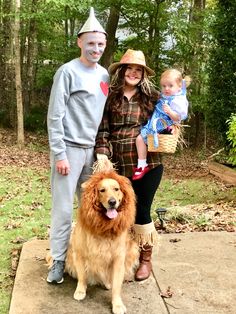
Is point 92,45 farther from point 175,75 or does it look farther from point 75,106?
point 175,75

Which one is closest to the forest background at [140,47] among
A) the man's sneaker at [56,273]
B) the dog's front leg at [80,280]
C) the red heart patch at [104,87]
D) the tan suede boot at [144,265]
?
the tan suede boot at [144,265]

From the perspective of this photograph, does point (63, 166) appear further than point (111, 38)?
No

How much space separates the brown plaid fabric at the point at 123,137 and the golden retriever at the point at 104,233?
306 mm

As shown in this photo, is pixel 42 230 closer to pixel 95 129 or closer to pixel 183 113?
pixel 95 129

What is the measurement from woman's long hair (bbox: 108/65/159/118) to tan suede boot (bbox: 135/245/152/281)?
1232 mm

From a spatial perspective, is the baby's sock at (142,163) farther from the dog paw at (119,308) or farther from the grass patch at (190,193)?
the grass patch at (190,193)

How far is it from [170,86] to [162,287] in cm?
170

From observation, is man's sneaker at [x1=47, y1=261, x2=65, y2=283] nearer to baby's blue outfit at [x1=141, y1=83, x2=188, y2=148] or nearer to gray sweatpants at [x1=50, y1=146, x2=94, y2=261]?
gray sweatpants at [x1=50, y1=146, x2=94, y2=261]

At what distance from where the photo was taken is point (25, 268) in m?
4.29

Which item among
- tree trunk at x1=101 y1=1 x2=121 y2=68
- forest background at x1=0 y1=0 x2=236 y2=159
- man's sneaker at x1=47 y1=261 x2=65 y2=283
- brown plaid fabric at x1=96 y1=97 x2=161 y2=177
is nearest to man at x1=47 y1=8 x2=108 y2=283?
man's sneaker at x1=47 y1=261 x2=65 y2=283

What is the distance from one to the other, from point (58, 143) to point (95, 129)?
355 mm

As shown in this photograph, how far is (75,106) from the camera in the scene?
3.76 metres

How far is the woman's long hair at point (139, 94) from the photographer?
390 cm

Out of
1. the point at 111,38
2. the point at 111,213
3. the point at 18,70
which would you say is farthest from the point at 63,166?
the point at 111,38
